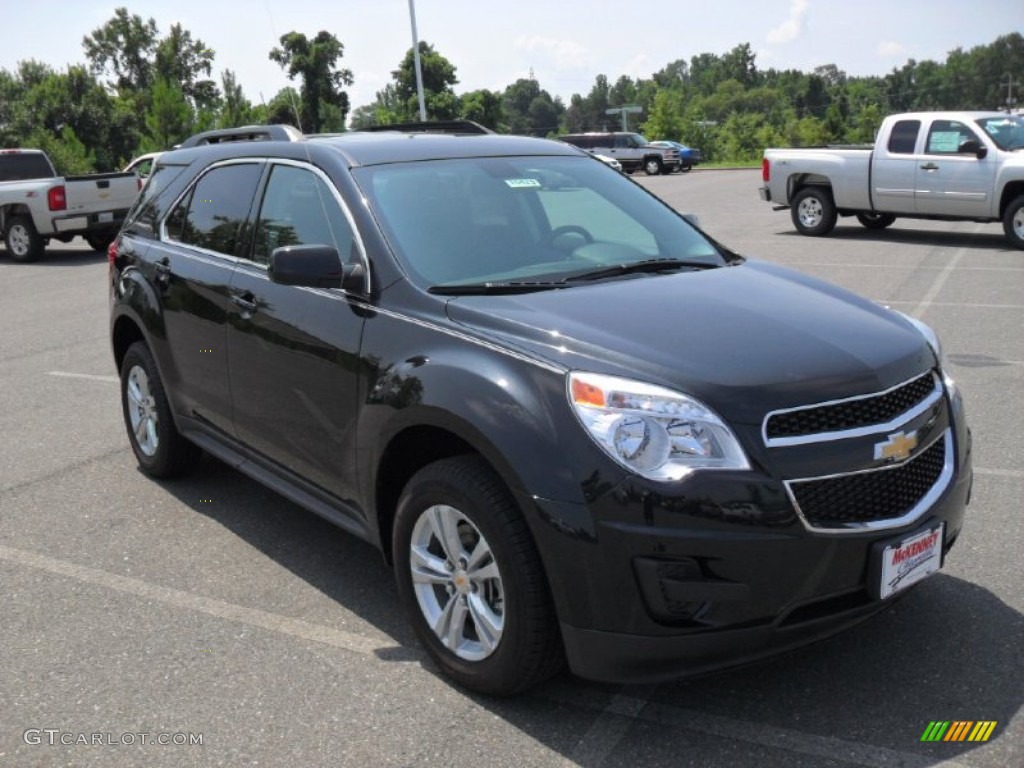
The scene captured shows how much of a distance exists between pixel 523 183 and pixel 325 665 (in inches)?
82.6

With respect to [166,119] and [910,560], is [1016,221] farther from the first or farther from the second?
[166,119]

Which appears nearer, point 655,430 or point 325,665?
point 655,430

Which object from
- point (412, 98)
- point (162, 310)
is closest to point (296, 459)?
point (162, 310)

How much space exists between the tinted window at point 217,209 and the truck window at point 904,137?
12.8 meters

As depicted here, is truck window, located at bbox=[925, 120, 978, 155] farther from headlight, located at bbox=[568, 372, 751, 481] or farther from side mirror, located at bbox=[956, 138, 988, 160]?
headlight, located at bbox=[568, 372, 751, 481]

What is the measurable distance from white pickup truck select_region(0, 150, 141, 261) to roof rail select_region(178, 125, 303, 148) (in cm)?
1255

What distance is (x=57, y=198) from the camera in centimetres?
1745

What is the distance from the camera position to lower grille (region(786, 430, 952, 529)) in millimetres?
3020

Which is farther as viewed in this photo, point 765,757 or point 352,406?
point 352,406

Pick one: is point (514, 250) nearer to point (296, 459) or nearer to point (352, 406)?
point (352, 406)

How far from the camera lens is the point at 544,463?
121 inches

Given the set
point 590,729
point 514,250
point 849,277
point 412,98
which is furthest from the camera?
point 412,98

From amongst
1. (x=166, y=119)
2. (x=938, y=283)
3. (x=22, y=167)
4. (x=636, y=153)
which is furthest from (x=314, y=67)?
(x=938, y=283)

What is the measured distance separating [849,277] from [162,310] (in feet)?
29.7
